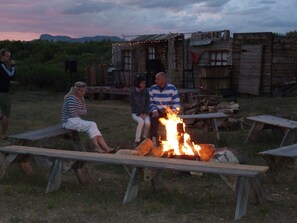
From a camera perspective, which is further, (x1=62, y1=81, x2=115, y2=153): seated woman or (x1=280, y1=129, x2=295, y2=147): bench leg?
(x1=280, y1=129, x2=295, y2=147): bench leg

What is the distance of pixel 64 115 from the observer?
8039 millimetres

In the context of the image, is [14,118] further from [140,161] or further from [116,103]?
[140,161]

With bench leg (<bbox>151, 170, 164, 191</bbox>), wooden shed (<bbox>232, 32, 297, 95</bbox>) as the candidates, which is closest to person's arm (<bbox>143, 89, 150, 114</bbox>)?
bench leg (<bbox>151, 170, 164, 191</bbox>)

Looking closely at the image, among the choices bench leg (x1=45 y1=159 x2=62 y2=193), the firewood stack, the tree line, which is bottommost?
the tree line

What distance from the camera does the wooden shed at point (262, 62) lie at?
18078 mm

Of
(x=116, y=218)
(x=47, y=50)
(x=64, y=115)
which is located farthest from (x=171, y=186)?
(x=47, y=50)

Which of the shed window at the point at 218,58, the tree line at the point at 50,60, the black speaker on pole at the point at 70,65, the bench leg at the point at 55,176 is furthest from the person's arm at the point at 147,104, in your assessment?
the tree line at the point at 50,60

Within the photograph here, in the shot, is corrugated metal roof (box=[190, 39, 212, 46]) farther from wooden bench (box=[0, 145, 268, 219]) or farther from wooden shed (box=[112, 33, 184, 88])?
wooden bench (box=[0, 145, 268, 219])

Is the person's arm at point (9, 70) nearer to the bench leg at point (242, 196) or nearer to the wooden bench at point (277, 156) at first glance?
the wooden bench at point (277, 156)

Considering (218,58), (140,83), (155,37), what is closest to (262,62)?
(218,58)

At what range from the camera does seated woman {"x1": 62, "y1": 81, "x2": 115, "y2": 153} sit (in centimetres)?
788

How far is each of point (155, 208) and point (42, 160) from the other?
91.6 inches

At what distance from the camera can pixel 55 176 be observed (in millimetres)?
6094

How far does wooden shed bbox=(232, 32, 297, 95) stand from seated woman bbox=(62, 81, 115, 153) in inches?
445
